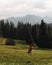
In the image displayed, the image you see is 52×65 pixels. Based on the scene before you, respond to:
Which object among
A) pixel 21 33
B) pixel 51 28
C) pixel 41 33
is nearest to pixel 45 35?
pixel 41 33

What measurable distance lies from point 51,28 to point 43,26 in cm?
1113

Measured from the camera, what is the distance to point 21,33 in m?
188

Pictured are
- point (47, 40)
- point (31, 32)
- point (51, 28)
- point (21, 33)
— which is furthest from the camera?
point (21, 33)

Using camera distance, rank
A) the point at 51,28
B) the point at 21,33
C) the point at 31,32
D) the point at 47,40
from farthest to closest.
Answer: the point at 21,33 → the point at 31,32 → the point at 51,28 → the point at 47,40

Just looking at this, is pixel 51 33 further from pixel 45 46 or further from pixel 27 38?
pixel 27 38

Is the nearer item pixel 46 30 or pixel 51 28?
pixel 46 30

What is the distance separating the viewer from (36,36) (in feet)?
515

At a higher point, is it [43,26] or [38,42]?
[43,26]

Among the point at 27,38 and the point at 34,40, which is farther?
the point at 27,38

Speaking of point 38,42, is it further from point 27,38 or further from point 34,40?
point 27,38

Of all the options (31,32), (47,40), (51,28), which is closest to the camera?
(47,40)

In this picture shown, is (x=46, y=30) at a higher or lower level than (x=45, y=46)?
higher

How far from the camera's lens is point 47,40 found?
144 m

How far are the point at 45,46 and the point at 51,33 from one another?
879cm
